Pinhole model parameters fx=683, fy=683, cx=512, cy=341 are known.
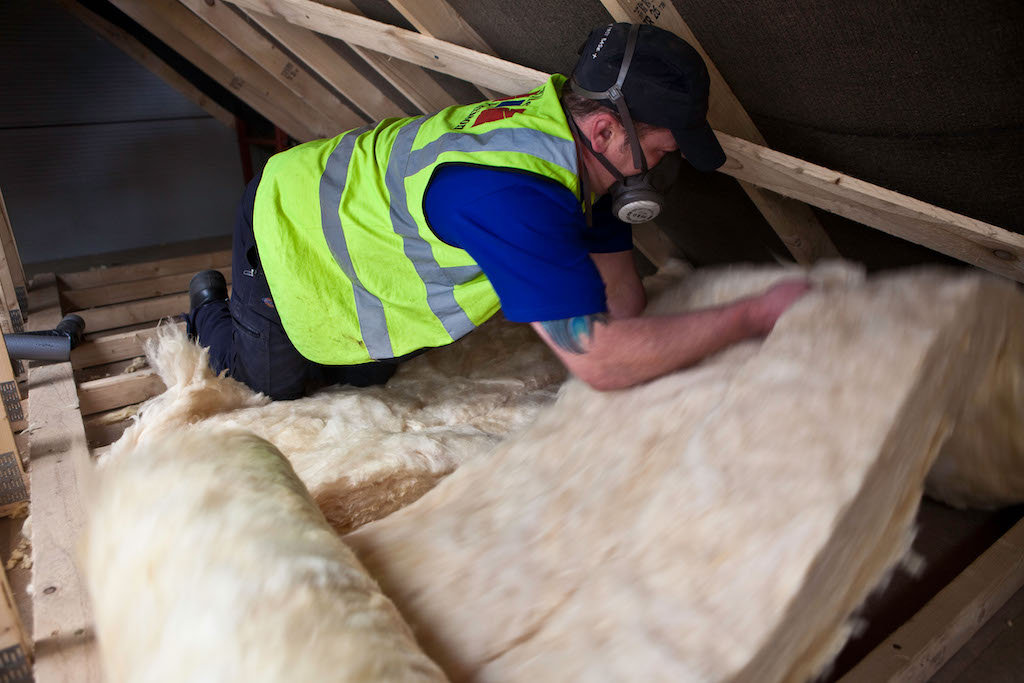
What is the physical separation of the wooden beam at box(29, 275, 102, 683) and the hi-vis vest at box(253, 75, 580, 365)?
592mm

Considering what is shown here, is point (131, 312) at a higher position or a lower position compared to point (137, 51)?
lower

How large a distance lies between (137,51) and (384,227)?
13.1 ft

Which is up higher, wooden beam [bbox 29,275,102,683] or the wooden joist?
the wooden joist

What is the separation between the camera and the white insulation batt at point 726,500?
0.71 metres

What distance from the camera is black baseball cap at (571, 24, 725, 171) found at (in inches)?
48.6

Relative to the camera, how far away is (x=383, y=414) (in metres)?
1.76

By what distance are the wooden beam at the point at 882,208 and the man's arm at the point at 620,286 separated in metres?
0.34

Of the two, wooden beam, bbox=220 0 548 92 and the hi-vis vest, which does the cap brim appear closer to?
the hi-vis vest

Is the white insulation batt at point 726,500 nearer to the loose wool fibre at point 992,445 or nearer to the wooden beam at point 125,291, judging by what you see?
the loose wool fibre at point 992,445

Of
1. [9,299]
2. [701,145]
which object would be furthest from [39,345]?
[701,145]

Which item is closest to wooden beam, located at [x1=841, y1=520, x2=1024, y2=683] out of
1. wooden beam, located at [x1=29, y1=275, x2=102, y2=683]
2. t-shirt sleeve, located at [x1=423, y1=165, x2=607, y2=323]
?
t-shirt sleeve, located at [x1=423, y1=165, x2=607, y2=323]

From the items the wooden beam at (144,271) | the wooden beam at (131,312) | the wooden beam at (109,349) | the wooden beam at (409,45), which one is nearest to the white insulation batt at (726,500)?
the wooden beam at (409,45)

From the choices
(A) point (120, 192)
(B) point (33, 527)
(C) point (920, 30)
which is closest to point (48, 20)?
(A) point (120, 192)

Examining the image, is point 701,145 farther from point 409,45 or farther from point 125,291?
point 125,291
